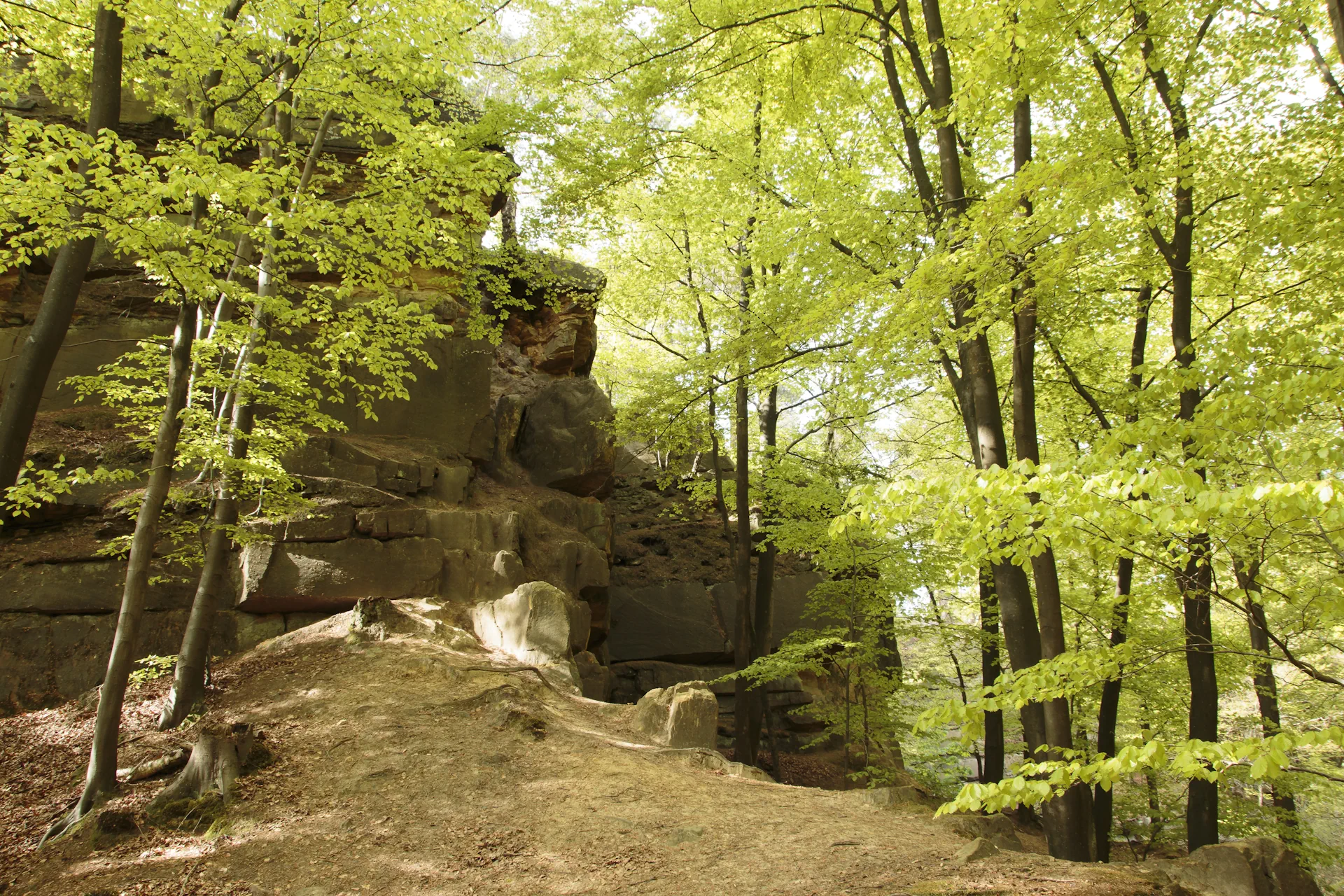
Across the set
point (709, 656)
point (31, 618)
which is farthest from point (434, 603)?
point (709, 656)

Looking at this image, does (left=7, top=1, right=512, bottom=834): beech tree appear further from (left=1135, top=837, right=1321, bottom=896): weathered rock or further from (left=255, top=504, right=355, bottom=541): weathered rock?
(left=1135, top=837, right=1321, bottom=896): weathered rock

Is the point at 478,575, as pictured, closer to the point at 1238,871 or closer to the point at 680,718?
the point at 680,718

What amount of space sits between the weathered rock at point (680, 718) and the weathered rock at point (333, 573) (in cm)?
389

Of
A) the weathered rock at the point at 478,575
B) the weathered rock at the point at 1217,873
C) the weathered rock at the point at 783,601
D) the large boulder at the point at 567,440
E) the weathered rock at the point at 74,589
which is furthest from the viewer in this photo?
the weathered rock at the point at 783,601

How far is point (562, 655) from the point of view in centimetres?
929

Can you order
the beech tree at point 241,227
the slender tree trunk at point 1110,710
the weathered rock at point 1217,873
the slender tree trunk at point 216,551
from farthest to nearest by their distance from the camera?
the slender tree trunk at point 1110,710 < the slender tree trunk at point 216,551 < the beech tree at point 241,227 < the weathered rock at point 1217,873

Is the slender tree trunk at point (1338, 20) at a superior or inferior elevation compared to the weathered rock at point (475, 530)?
superior

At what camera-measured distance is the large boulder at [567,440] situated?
15.2 meters

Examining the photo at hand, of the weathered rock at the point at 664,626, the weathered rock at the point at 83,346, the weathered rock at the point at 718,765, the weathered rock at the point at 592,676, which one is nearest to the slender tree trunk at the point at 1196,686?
the weathered rock at the point at 718,765

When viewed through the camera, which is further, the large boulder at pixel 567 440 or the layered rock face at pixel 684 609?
the layered rock face at pixel 684 609

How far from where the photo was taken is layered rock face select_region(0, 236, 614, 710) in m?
8.34

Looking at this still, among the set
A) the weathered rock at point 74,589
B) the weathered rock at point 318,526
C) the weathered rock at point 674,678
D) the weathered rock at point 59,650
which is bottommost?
the weathered rock at point 674,678

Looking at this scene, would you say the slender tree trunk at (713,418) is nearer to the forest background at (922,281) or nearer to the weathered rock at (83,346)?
the forest background at (922,281)

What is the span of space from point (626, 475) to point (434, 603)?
9544mm
